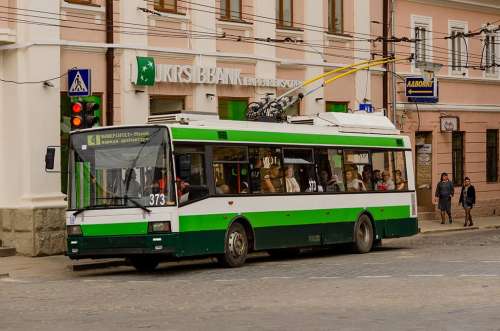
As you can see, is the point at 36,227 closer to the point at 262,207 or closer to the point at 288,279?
the point at 262,207

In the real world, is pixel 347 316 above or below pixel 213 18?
below

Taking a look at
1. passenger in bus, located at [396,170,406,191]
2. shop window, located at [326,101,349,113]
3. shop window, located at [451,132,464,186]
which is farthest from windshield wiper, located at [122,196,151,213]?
shop window, located at [451,132,464,186]

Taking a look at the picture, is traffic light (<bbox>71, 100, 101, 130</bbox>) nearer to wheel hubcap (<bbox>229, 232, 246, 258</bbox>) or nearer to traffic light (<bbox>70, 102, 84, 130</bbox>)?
traffic light (<bbox>70, 102, 84, 130</bbox>)

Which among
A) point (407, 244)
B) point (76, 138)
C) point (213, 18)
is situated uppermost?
point (213, 18)

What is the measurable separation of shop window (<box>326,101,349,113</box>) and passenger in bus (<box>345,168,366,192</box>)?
9.14 meters

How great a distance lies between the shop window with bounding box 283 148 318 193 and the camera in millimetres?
25141

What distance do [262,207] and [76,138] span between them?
388 centimetres

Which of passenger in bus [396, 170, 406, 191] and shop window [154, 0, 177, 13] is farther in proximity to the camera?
shop window [154, 0, 177, 13]

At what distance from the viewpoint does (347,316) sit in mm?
14461

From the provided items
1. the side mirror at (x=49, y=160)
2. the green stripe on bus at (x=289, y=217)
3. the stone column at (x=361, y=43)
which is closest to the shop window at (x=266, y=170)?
the green stripe on bus at (x=289, y=217)

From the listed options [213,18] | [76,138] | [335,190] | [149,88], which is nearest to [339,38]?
[213,18]

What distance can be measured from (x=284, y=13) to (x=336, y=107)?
3.66 m

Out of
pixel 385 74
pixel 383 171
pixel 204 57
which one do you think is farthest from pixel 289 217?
pixel 385 74

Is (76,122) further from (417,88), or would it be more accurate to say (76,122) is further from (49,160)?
(417,88)
